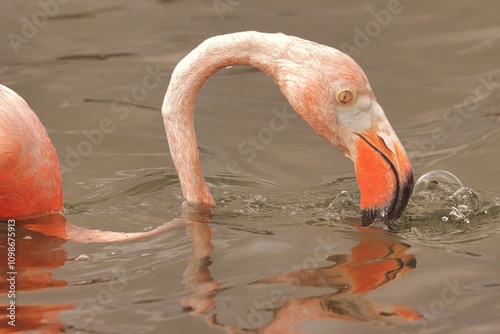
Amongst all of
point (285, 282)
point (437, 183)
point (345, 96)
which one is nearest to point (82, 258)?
point (285, 282)

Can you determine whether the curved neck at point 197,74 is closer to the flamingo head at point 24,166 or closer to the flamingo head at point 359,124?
the flamingo head at point 359,124

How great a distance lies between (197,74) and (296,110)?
25.2 inches

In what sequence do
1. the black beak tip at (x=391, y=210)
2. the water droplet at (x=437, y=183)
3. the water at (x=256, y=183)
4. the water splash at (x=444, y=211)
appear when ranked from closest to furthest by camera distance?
the water at (x=256, y=183), the black beak tip at (x=391, y=210), the water splash at (x=444, y=211), the water droplet at (x=437, y=183)

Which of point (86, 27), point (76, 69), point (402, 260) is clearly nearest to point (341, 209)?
point (402, 260)

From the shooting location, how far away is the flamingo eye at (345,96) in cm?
513

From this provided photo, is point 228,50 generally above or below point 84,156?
above

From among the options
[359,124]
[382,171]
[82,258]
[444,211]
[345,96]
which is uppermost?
[345,96]

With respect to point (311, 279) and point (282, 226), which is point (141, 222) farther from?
point (311, 279)

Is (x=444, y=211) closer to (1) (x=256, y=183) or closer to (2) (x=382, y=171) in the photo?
(2) (x=382, y=171)

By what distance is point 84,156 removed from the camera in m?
7.41

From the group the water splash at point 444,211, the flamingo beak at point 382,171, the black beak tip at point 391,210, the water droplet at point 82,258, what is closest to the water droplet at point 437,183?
the water splash at point 444,211

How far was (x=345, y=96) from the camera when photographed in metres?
5.14

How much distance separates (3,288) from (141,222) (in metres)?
1.43

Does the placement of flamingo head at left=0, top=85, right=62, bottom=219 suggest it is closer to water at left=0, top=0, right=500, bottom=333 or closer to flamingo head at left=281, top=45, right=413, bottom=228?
water at left=0, top=0, right=500, bottom=333
